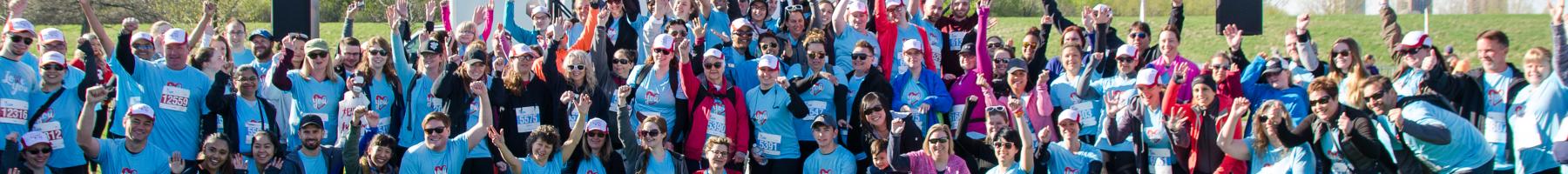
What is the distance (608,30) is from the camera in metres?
10.9

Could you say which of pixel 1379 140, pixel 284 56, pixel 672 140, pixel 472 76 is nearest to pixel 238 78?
pixel 284 56

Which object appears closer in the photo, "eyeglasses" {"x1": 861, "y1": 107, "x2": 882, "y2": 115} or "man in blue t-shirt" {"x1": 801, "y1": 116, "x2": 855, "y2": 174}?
"man in blue t-shirt" {"x1": 801, "y1": 116, "x2": 855, "y2": 174}

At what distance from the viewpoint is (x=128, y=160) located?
28.9 feet

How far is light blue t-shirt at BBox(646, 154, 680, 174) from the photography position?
29.7 ft

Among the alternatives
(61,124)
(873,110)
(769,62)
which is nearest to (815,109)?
(769,62)

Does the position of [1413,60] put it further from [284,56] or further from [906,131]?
[284,56]

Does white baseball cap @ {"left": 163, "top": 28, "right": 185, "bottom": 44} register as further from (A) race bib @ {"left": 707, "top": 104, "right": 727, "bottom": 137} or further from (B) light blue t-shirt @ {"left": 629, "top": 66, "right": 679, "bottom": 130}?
(A) race bib @ {"left": 707, "top": 104, "right": 727, "bottom": 137}

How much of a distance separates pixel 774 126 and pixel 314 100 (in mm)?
2300

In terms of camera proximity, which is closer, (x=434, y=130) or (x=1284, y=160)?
(x=1284, y=160)

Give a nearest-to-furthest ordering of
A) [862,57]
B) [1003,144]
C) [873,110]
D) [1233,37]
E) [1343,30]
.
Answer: [1003,144], [873,110], [862,57], [1233,37], [1343,30]

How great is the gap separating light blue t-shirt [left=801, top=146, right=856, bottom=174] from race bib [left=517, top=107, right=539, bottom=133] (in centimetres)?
142

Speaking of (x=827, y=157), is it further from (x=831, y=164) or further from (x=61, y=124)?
(x=61, y=124)

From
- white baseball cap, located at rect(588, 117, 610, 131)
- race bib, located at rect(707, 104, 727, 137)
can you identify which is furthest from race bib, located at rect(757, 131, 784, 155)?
white baseball cap, located at rect(588, 117, 610, 131)

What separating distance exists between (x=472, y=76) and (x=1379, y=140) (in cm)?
430
